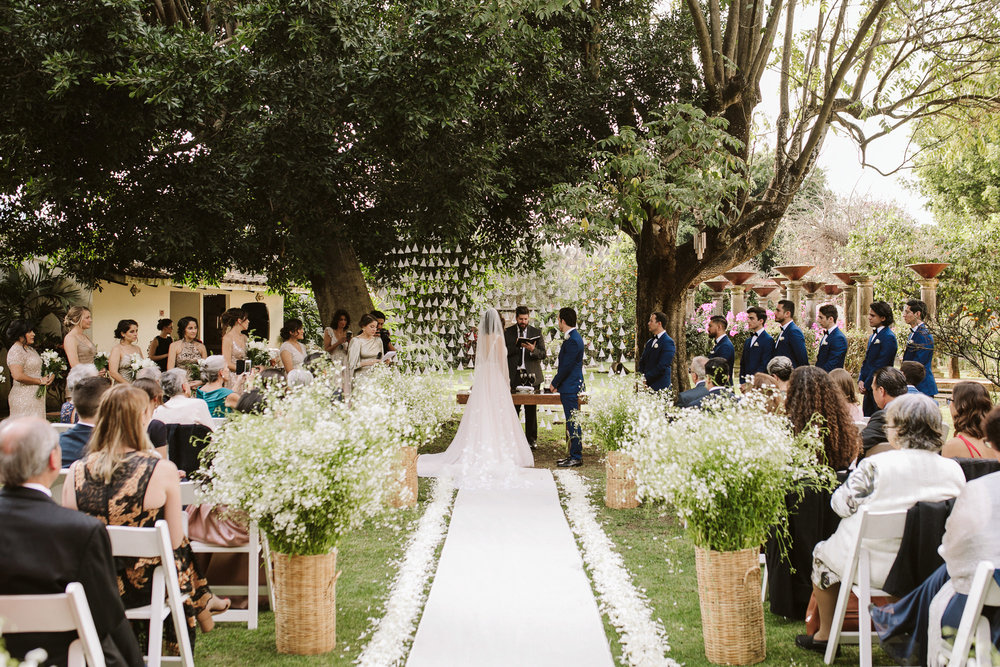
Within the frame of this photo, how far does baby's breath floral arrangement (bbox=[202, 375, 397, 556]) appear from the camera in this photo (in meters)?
4.10

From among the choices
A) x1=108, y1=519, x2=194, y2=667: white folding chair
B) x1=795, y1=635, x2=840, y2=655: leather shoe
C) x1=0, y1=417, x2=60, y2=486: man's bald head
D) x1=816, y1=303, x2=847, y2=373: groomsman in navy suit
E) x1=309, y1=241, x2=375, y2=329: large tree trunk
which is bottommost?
x1=795, y1=635, x2=840, y2=655: leather shoe

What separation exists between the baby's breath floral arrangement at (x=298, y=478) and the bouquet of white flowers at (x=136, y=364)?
4733 millimetres

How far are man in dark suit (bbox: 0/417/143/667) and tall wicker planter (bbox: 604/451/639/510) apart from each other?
5660 mm

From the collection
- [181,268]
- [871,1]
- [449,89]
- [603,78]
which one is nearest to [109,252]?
[181,268]

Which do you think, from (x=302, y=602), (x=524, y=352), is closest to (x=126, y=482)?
(x=302, y=602)

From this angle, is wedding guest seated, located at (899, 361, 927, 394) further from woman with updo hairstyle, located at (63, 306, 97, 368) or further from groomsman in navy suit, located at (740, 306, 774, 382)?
woman with updo hairstyle, located at (63, 306, 97, 368)

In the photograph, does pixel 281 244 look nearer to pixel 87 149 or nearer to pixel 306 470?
pixel 87 149

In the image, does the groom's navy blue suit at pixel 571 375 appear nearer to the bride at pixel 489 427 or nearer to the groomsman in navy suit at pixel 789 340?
the bride at pixel 489 427

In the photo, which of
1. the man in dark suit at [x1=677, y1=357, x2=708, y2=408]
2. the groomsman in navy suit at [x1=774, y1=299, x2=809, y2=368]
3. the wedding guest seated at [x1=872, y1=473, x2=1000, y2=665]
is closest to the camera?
the wedding guest seated at [x1=872, y1=473, x2=1000, y2=665]

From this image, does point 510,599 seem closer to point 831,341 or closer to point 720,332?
point 720,332

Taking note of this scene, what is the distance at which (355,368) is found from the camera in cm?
1030

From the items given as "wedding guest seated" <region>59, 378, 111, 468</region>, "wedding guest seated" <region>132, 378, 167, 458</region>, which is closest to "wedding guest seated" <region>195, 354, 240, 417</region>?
"wedding guest seated" <region>132, 378, 167, 458</region>

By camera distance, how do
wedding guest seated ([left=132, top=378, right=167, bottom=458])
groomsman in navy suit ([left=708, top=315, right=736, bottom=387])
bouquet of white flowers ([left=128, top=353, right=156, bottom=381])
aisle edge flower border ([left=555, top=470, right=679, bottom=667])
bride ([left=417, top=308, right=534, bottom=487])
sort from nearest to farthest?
aisle edge flower border ([left=555, top=470, right=679, bottom=667]) < wedding guest seated ([left=132, top=378, right=167, bottom=458]) < bouquet of white flowers ([left=128, top=353, right=156, bottom=381]) < groomsman in navy suit ([left=708, top=315, right=736, bottom=387]) < bride ([left=417, top=308, right=534, bottom=487])

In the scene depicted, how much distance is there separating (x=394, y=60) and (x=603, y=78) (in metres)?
4.26
